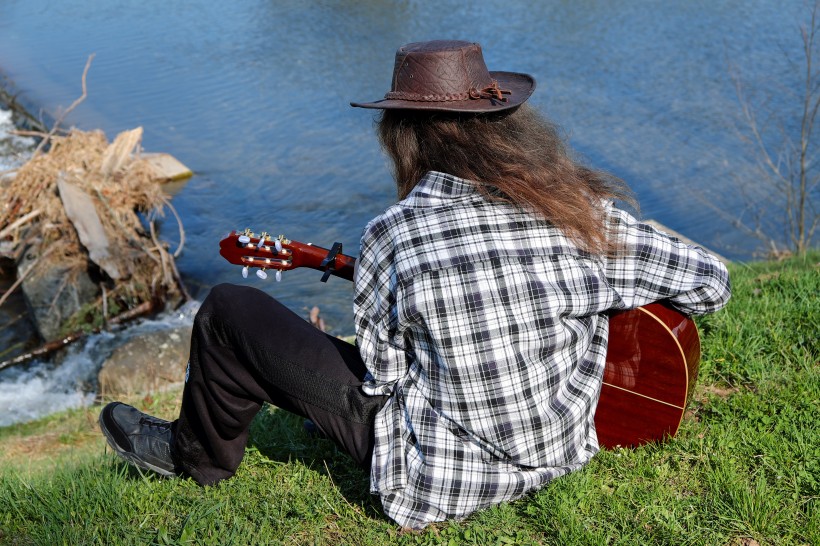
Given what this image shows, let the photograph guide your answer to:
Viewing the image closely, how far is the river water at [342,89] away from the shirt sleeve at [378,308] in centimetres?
459

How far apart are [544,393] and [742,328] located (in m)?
1.46

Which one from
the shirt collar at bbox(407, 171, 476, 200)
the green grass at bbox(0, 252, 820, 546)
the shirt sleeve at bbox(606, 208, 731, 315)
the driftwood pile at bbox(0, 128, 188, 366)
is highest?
the shirt collar at bbox(407, 171, 476, 200)

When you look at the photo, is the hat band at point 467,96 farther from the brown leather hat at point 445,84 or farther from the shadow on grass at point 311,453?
the shadow on grass at point 311,453

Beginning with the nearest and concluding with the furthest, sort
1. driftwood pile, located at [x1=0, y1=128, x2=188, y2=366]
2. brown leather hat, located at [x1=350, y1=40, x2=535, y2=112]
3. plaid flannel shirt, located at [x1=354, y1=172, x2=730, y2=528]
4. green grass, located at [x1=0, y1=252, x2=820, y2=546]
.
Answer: plaid flannel shirt, located at [x1=354, y1=172, x2=730, y2=528], brown leather hat, located at [x1=350, y1=40, x2=535, y2=112], green grass, located at [x1=0, y1=252, x2=820, y2=546], driftwood pile, located at [x1=0, y1=128, x2=188, y2=366]

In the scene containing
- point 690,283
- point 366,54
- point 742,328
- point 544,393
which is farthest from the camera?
point 366,54

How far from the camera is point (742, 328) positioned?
345 centimetres

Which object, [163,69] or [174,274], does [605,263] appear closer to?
[174,274]

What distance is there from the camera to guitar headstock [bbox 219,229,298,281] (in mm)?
2773

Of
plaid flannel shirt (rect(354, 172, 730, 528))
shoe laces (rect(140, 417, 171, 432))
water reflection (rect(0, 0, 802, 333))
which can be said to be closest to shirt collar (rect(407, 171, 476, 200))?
plaid flannel shirt (rect(354, 172, 730, 528))

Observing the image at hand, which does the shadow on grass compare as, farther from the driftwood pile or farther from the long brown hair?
the driftwood pile

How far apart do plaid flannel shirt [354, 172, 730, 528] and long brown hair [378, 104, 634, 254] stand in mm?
45

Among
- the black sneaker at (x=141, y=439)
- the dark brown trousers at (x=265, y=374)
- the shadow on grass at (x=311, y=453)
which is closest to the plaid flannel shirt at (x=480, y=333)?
the dark brown trousers at (x=265, y=374)

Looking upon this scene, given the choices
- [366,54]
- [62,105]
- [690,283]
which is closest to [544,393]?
[690,283]

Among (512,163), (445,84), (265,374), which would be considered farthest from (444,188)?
(265,374)
